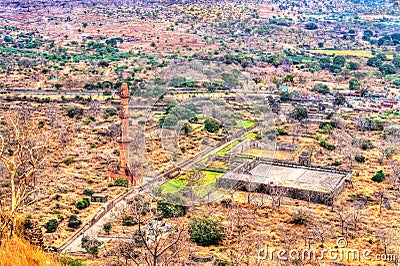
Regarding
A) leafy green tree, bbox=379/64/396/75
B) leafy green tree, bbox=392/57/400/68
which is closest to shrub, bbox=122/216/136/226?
leafy green tree, bbox=379/64/396/75

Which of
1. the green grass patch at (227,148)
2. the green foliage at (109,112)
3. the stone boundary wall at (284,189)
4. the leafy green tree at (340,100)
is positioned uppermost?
the stone boundary wall at (284,189)

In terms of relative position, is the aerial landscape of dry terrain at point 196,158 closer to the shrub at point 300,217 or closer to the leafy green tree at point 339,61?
the shrub at point 300,217

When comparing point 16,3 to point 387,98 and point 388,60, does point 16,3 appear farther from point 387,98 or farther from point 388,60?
point 387,98

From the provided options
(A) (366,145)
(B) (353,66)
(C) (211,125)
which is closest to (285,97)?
(C) (211,125)

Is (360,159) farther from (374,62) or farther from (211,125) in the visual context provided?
(374,62)

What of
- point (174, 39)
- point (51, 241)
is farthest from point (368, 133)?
point (174, 39)

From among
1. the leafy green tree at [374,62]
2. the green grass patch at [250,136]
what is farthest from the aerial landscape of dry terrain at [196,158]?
Answer: the leafy green tree at [374,62]
